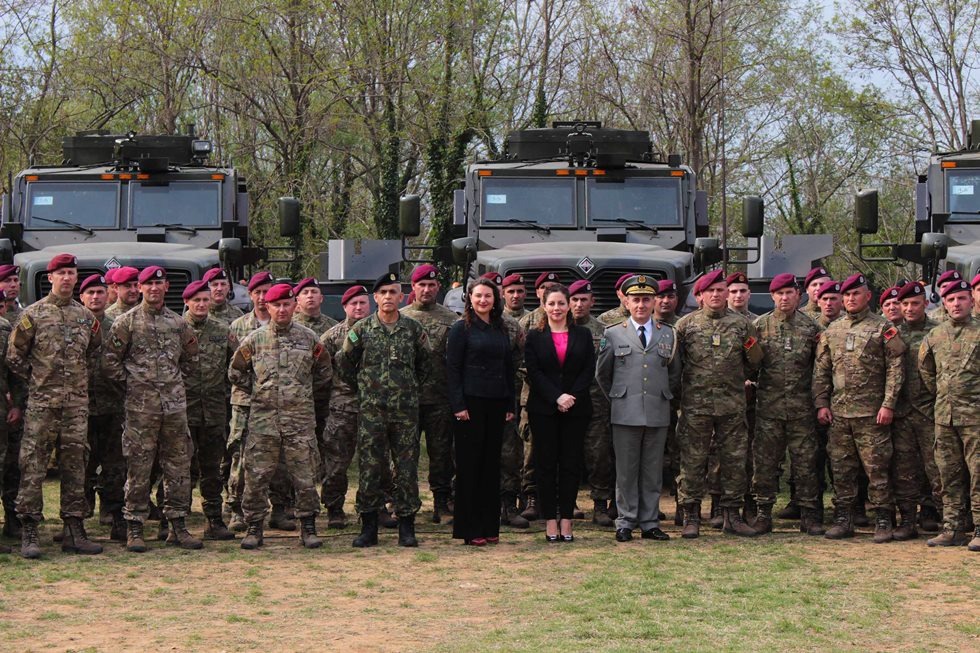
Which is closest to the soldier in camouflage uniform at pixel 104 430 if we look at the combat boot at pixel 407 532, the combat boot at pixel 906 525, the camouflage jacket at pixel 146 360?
the camouflage jacket at pixel 146 360

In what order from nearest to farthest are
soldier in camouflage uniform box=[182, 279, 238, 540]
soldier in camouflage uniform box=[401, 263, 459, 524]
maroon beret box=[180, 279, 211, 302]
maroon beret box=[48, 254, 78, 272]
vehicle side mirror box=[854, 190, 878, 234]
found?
1. maroon beret box=[48, 254, 78, 272]
2. soldier in camouflage uniform box=[182, 279, 238, 540]
3. maroon beret box=[180, 279, 211, 302]
4. soldier in camouflage uniform box=[401, 263, 459, 524]
5. vehicle side mirror box=[854, 190, 878, 234]

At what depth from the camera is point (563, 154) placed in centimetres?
1316

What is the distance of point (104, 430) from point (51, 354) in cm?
106

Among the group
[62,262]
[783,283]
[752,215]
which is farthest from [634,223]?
[62,262]

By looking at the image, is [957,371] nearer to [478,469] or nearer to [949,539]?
[949,539]

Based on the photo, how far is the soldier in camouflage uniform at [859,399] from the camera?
29.3ft

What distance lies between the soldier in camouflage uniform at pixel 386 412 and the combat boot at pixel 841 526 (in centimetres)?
260

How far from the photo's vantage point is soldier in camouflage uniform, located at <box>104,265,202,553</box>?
858 cm

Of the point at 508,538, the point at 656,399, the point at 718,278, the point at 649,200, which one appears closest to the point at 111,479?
the point at 508,538

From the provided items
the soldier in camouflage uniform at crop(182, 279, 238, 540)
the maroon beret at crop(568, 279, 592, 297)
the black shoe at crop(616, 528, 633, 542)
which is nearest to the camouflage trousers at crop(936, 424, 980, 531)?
the black shoe at crop(616, 528, 633, 542)

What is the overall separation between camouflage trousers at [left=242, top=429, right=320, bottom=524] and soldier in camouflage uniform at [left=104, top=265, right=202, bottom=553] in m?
0.40

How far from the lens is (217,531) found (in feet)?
29.7

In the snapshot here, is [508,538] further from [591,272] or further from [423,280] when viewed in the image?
[591,272]

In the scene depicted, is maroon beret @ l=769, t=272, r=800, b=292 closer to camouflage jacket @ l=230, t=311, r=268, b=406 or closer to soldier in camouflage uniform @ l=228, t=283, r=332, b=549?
soldier in camouflage uniform @ l=228, t=283, r=332, b=549
